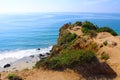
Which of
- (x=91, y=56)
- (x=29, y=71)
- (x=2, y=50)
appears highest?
(x=91, y=56)

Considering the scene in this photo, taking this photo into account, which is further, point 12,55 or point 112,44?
point 12,55

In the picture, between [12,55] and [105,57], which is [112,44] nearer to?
[105,57]

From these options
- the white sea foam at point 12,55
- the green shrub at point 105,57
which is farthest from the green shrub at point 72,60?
the white sea foam at point 12,55

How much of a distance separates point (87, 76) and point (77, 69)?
0.91 meters

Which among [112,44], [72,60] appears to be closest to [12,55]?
[112,44]

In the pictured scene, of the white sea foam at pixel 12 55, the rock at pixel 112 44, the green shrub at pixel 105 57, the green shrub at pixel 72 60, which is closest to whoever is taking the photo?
the green shrub at pixel 72 60

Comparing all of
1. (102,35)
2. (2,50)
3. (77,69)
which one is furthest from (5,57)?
(77,69)

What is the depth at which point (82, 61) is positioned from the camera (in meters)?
16.5

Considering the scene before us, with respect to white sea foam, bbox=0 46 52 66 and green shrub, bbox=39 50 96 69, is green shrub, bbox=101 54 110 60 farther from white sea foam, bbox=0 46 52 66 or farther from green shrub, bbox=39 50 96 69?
white sea foam, bbox=0 46 52 66

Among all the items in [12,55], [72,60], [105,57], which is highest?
[72,60]

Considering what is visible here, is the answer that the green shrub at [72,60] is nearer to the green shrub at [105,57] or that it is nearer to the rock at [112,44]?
the green shrub at [105,57]

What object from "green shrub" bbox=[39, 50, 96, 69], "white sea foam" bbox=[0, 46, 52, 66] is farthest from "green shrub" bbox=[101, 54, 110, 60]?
"white sea foam" bbox=[0, 46, 52, 66]

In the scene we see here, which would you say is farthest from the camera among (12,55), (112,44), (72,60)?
(12,55)

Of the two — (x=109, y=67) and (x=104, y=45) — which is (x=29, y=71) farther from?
(x=104, y=45)
